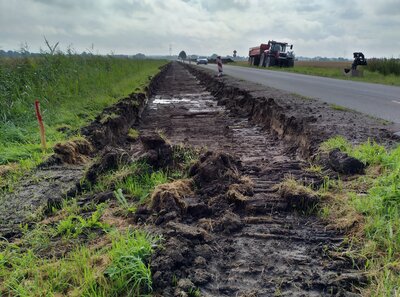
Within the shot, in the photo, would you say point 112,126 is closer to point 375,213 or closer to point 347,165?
point 347,165

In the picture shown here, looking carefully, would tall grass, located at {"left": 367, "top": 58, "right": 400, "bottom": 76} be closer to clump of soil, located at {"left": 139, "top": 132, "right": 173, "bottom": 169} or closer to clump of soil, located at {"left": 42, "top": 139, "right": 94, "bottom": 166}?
clump of soil, located at {"left": 139, "top": 132, "right": 173, "bottom": 169}

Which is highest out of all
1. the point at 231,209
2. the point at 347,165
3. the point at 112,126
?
→ the point at 347,165

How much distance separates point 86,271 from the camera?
2422mm

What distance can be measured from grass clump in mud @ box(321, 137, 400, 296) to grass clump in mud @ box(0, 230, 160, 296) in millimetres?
1523

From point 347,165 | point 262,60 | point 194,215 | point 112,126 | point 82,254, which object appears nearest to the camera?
point 82,254

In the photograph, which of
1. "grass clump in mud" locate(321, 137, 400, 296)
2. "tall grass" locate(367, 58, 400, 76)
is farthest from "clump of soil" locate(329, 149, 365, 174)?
"tall grass" locate(367, 58, 400, 76)

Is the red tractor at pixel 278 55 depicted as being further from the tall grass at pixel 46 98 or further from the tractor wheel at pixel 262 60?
the tall grass at pixel 46 98

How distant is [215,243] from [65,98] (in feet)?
25.4

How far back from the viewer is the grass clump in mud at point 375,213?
242 centimetres

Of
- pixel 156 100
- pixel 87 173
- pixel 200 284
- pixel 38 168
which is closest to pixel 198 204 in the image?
pixel 200 284

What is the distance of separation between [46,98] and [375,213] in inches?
313

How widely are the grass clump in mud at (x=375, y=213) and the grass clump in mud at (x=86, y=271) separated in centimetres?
152

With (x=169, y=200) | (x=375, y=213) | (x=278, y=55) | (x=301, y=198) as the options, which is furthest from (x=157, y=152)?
(x=278, y=55)

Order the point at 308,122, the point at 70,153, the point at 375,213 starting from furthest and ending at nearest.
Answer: the point at 308,122 < the point at 70,153 < the point at 375,213
